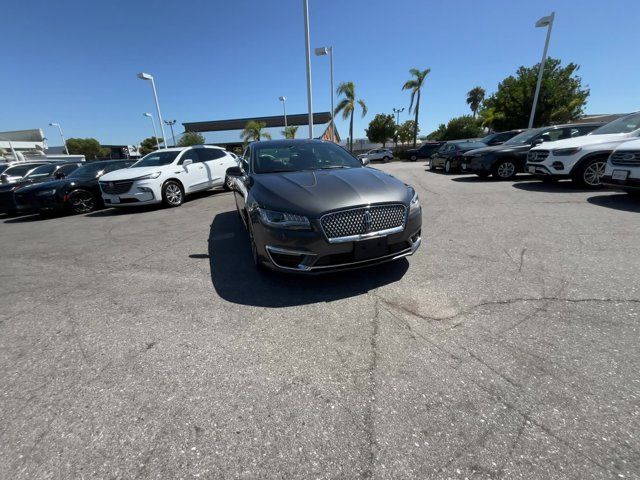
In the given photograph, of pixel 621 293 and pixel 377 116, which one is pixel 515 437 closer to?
pixel 621 293

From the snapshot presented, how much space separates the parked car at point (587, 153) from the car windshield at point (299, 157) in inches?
239

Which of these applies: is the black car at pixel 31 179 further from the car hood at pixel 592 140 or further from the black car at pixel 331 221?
the car hood at pixel 592 140

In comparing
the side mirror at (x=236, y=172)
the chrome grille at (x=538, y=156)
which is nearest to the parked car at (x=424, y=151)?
the chrome grille at (x=538, y=156)

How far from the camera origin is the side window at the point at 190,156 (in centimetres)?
888

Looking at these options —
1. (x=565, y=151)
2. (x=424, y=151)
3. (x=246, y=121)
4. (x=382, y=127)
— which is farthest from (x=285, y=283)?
(x=246, y=121)

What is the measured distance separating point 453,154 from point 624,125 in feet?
20.0

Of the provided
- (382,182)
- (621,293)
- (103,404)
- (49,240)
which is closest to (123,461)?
(103,404)

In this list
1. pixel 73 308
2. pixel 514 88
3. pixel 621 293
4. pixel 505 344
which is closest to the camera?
pixel 505 344

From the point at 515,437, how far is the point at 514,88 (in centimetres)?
3179

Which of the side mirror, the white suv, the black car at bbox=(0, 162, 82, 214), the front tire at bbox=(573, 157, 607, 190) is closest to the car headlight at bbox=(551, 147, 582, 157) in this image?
the front tire at bbox=(573, 157, 607, 190)

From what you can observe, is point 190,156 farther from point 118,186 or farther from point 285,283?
point 285,283

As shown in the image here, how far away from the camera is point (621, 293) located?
8.86 ft

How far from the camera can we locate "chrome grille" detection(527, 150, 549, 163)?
7559mm

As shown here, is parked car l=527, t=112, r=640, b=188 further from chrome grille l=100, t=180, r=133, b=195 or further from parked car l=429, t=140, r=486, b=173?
chrome grille l=100, t=180, r=133, b=195
